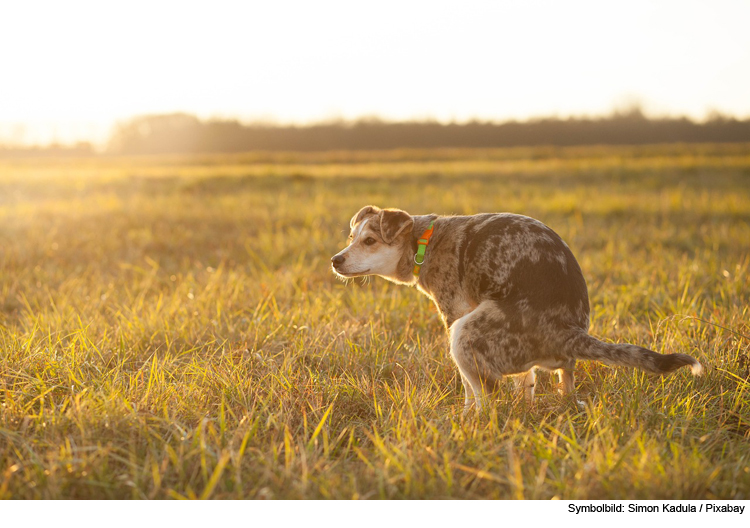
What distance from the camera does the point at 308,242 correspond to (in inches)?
340

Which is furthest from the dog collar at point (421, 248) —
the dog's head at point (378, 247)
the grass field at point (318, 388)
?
the grass field at point (318, 388)

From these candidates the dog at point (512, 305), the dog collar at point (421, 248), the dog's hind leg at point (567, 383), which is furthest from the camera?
the dog collar at point (421, 248)

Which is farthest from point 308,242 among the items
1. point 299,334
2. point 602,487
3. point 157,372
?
point 602,487

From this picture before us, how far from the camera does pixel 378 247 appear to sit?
419 cm

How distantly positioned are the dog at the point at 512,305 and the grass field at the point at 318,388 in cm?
29

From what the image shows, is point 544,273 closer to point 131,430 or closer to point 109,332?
point 131,430

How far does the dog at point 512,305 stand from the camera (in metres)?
3.30

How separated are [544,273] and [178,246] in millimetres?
7027

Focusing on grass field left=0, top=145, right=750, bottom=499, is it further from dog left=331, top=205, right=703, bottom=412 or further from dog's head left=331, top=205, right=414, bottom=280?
dog's head left=331, top=205, right=414, bottom=280

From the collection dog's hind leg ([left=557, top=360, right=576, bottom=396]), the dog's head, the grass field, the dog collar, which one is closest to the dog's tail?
the grass field

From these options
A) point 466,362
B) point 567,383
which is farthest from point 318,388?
point 567,383

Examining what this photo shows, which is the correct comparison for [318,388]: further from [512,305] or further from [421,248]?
[512,305]

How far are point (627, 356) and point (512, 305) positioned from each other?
2.42ft

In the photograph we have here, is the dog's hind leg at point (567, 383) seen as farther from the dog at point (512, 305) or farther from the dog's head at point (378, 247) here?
the dog's head at point (378, 247)
